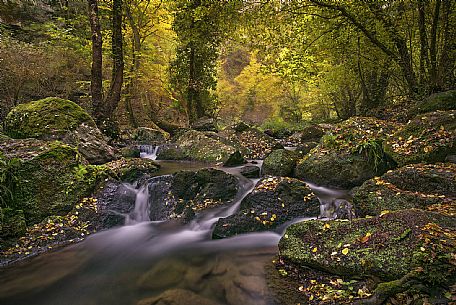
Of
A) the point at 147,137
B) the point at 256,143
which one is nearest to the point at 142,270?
the point at 256,143

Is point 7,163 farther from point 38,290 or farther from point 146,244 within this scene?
point 146,244

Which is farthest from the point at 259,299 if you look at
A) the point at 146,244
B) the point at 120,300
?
the point at 146,244

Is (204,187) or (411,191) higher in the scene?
(411,191)

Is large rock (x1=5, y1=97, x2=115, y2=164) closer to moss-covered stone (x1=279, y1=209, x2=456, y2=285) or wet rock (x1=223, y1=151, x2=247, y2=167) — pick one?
wet rock (x1=223, y1=151, x2=247, y2=167)

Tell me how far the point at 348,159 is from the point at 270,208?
2.22 meters

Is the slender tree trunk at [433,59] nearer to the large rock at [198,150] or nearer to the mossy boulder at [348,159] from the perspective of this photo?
the mossy boulder at [348,159]

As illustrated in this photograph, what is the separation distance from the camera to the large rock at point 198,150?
9.06 meters

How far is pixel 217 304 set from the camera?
3037 mm

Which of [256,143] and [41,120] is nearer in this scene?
[41,120]

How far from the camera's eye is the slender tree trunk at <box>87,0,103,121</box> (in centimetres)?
877

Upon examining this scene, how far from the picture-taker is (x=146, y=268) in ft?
12.9

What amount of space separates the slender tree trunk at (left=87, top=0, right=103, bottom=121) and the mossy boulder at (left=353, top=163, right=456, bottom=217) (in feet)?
27.8

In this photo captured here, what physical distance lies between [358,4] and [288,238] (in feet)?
20.4

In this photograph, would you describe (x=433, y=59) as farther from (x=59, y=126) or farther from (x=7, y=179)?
(x=59, y=126)
